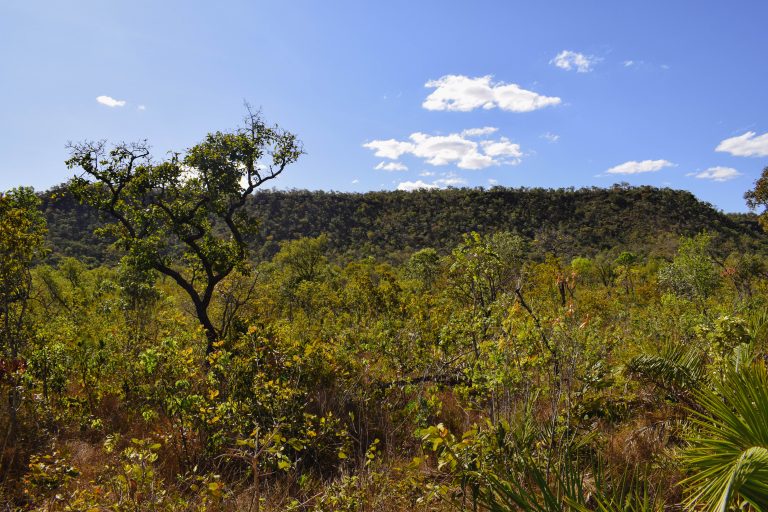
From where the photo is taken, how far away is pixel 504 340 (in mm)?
4832

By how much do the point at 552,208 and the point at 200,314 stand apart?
7974 cm

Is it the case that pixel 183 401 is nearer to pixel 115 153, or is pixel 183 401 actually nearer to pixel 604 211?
pixel 115 153

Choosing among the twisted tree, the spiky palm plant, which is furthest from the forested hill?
the spiky palm plant

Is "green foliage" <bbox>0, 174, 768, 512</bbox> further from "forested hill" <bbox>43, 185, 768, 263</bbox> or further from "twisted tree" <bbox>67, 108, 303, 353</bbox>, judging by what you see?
"forested hill" <bbox>43, 185, 768, 263</bbox>

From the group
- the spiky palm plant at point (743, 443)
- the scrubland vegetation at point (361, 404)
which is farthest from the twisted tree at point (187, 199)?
the spiky palm plant at point (743, 443)

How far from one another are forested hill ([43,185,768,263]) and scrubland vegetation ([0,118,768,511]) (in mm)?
51680

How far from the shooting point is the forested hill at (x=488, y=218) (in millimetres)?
66000

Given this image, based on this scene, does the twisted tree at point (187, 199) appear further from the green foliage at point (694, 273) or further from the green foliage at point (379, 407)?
the green foliage at point (694, 273)

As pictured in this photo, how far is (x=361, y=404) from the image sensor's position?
268 inches

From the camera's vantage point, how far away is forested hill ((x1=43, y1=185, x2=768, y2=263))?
66000mm

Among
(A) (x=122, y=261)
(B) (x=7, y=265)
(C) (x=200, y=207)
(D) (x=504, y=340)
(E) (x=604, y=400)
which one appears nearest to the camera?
(D) (x=504, y=340)

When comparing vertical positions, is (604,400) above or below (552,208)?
below

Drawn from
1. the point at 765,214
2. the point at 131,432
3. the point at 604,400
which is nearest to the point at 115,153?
the point at 131,432

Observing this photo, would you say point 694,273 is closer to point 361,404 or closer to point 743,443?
point 361,404
